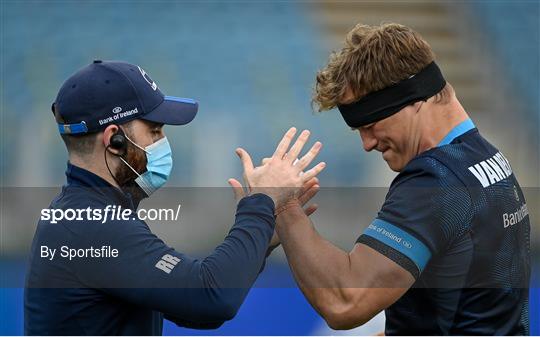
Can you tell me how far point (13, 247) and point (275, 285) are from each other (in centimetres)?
132

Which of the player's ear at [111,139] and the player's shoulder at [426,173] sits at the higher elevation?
the player's ear at [111,139]

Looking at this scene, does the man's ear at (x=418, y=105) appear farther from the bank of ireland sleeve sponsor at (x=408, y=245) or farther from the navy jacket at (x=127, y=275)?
the navy jacket at (x=127, y=275)

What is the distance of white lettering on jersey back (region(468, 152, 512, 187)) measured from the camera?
1963mm

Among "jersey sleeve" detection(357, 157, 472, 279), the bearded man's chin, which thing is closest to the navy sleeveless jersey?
"jersey sleeve" detection(357, 157, 472, 279)

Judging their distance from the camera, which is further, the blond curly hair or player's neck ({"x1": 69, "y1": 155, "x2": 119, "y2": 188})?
the blond curly hair

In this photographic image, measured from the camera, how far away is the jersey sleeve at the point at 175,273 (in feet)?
5.89

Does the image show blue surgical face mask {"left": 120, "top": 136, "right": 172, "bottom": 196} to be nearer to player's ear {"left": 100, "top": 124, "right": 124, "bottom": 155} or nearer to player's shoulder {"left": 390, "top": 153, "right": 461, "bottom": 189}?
player's ear {"left": 100, "top": 124, "right": 124, "bottom": 155}

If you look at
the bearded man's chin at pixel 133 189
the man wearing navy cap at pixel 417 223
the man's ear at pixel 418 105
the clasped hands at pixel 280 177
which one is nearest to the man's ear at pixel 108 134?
the bearded man's chin at pixel 133 189

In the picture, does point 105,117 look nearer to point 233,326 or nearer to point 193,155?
point 233,326

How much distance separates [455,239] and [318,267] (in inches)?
12.9

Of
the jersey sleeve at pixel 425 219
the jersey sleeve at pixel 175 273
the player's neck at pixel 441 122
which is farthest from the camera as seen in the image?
the player's neck at pixel 441 122

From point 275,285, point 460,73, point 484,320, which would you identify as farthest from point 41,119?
point 484,320

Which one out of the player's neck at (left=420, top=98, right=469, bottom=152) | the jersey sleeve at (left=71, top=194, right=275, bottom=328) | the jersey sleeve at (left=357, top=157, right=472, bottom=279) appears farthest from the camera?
the player's neck at (left=420, top=98, right=469, bottom=152)

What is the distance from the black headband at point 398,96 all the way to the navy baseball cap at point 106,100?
48 cm
